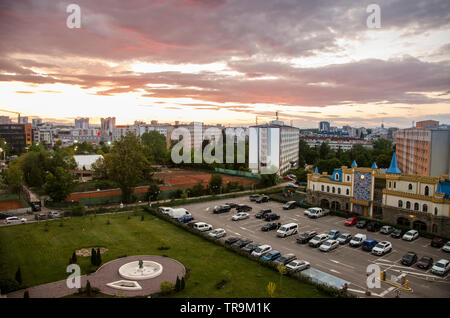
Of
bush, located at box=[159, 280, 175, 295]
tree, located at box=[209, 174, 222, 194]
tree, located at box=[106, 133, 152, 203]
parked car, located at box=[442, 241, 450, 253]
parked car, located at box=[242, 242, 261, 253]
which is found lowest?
parked car, located at box=[442, 241, 450, 253]

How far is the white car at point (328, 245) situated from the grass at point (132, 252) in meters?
6.32

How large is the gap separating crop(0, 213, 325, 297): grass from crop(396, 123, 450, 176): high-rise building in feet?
121

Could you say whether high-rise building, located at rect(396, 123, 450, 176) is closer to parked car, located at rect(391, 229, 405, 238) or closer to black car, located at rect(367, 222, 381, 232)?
black car, located at rect(367, 222, 381, 232)

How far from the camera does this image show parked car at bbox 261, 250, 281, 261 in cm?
2186

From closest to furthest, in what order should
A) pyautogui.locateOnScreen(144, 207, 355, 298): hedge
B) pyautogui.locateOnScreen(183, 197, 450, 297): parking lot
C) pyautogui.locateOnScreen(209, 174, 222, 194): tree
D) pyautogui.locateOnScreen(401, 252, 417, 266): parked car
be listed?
1. pyautogui.locateOnScreen(144, 207, 355, 298): hedge
2. pyautogui.locateOnScreen(183, 197, 450, 297): parking lot
3. pyautogui.locateOnScreen(401, 252, 417, 266): parked car
4. pyautogui.locateOnScreen(209, 174, 222, 194): tree

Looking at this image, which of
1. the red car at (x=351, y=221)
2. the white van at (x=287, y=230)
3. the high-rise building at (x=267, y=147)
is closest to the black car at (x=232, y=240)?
the white van at (x=287, y=230)

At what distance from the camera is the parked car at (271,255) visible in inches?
861

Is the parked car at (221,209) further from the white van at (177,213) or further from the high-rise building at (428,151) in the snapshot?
the high-rise building at (428,151)

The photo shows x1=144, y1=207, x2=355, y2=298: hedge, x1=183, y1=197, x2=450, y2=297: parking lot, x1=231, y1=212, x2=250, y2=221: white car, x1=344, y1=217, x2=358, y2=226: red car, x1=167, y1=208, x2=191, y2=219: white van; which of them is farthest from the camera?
x1=167, y1=208, x2=191, y2=219: white van

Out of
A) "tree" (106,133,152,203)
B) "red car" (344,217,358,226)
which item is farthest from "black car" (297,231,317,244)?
"tree" (106,133,152,203)

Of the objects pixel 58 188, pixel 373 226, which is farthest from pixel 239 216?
pixel 58 188

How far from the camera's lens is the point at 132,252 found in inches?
913

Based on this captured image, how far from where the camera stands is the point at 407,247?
84.6 ft

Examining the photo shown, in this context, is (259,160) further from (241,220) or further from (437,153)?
(241,220)
